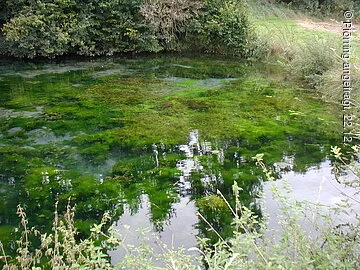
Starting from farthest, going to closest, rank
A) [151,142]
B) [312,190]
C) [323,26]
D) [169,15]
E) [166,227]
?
1. [323,26]
2. [169,15]
3. [151,142]
4. [312,190]
5. [166,227]

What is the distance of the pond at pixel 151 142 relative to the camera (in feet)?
17.8

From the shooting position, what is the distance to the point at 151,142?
761 centimetres

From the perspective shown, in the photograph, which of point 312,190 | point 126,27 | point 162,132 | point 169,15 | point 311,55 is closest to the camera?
point 312,190

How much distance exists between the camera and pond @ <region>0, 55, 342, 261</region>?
17.8ft

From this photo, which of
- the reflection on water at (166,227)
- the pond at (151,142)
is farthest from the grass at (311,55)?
the reflection on water at (166,227)

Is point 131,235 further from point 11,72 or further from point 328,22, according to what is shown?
point 328,22

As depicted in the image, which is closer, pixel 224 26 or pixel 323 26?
pixel 224 26

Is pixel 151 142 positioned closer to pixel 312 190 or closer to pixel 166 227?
pixel 166 227

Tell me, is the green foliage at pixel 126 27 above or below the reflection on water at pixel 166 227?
above

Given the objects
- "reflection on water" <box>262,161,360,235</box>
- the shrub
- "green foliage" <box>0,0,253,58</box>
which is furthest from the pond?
the shrub

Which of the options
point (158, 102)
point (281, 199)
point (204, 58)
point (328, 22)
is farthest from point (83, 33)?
point (281, 199)

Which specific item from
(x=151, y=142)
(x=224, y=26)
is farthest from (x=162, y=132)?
(x=224, y=26)

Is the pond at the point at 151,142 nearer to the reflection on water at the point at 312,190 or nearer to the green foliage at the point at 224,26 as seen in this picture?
the reflection on water at the point at 312,190

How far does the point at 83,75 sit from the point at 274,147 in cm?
761
